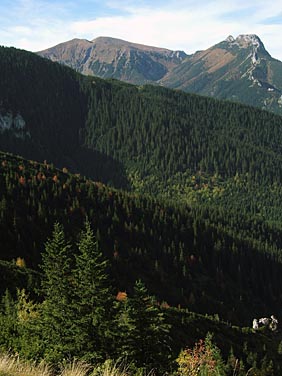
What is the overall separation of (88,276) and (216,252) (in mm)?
142740

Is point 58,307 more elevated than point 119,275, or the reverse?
point 58,307

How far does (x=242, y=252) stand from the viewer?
182375 mm

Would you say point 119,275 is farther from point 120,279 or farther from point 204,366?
point 204,366

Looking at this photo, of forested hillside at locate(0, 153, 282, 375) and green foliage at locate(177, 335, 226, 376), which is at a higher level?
green foliage at locate(177, 335, 226, 376)

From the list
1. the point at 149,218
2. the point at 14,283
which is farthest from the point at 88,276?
the point at 149,218

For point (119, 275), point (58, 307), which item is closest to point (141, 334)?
point (58, 307)

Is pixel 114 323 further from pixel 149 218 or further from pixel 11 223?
pixel 149 218

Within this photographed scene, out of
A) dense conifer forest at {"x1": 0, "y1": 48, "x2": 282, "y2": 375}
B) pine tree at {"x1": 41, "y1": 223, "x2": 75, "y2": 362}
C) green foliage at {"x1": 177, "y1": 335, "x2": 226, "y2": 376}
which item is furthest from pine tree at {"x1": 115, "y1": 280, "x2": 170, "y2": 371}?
pine tree at {"x1": 41, "y1": 223, "x2": 75, "y2": 362}

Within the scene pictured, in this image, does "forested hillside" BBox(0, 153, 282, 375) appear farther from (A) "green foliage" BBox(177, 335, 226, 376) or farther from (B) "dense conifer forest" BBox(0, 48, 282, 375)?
(A) "green foliage" BBox(177, 335, 226, 376)

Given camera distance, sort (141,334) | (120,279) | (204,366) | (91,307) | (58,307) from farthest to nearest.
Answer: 1. (120,279)
2. (141,334)
3. (58,307)
4. (91,307)
5. (204,366)

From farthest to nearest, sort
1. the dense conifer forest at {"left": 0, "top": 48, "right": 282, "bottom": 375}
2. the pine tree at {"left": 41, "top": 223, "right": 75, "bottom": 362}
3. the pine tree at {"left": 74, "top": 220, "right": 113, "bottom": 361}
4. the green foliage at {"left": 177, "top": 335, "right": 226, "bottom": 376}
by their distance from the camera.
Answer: the dense conifer forest at {"left": 0, "top": 48, "right": 282, "bottom": 375}
the pine tree at {"left": 74, "top": 220, "right": 113, "bottom": 361}
the pine tree at {"left": 41, "top": 223, "right": 75, "bottom": 362}
the green foliage at {"left": 177, "top": 335, "right": 226, "bottom": 376}

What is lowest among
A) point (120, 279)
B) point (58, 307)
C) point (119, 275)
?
point (120, 279)

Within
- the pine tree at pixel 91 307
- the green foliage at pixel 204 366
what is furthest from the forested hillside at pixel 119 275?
the green foliage at pixel 204 366

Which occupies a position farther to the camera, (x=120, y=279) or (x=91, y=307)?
(x=120, y=279)
